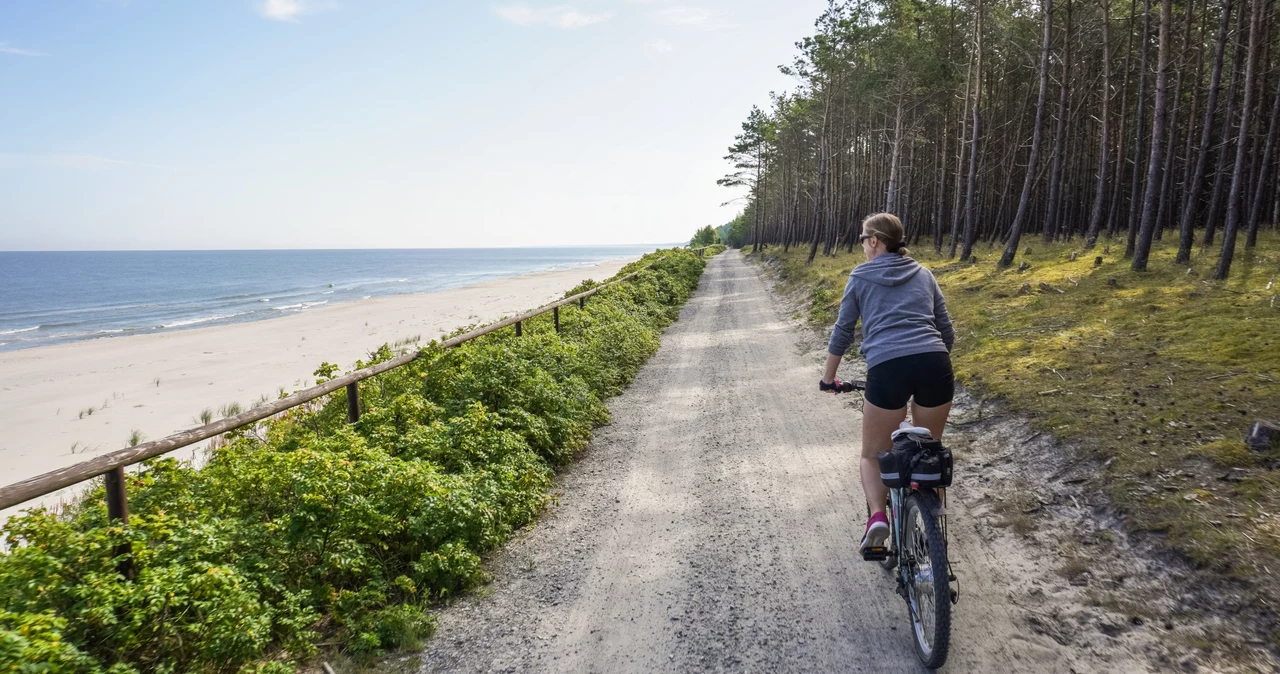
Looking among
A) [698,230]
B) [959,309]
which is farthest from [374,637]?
[698,230]

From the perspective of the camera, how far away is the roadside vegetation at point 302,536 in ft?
9.01

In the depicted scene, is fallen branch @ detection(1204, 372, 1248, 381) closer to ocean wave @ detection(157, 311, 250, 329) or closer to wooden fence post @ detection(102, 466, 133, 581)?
wooden fence post @ detection(102, 466, 133, 581)

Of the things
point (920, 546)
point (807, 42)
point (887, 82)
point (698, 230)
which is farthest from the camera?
point (698, 230)

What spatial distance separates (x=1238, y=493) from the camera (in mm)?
4070

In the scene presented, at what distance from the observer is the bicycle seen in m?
Answer: 2.91

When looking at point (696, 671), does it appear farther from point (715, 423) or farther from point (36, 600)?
point (715, 423)

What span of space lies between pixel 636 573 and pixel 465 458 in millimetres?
1841

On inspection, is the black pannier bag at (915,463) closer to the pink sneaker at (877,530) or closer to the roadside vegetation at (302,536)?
the pink sneaker at (877,530)

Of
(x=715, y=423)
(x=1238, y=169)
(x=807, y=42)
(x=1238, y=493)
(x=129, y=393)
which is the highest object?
(x=807, y=42)

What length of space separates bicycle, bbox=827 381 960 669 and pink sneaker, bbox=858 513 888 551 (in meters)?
0.08

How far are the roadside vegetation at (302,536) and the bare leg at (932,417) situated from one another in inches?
116

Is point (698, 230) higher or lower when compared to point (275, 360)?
higher

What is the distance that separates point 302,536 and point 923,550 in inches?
140

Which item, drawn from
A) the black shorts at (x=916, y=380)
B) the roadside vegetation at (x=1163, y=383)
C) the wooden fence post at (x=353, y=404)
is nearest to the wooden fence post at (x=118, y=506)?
the wooden fence post at (x=353, y=404)
